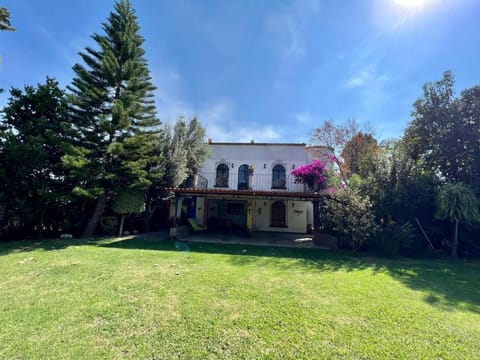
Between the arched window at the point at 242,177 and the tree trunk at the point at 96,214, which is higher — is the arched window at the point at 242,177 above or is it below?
above

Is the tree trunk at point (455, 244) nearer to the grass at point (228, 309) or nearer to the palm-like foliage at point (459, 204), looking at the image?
the palm-like foliage at point (459, 204)

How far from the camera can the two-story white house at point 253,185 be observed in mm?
14086

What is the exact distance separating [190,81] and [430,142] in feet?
42.8

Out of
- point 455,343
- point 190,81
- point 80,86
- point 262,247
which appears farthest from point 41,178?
point 455,343

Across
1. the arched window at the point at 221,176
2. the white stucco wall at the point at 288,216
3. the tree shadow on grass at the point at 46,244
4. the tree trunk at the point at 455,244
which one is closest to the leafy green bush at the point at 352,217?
the tree trunk at the point at 455,244

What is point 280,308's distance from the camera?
353 cm

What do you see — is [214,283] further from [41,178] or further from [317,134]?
[317,134]

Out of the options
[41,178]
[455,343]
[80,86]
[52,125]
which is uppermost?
[80,86]

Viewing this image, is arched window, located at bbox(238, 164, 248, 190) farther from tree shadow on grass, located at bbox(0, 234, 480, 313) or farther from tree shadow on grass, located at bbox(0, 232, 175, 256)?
tree shadow on grass, located at bbox(0, 232, 175, 256)

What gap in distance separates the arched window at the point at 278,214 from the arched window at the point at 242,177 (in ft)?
8.52

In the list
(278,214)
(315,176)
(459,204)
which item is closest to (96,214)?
(278,214)

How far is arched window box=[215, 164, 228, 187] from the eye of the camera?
1530 cm

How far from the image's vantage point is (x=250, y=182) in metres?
14.6

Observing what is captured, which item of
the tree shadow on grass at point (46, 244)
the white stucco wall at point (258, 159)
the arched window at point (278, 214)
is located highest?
the white stucco wall at point (258, 159)
